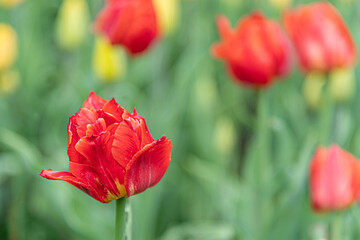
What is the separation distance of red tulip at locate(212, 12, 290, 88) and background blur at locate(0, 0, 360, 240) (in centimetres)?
10

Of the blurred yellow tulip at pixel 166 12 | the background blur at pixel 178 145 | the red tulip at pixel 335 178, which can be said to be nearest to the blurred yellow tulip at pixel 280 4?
the background blur at pixel 178 145

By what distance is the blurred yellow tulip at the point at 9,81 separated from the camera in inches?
67.8

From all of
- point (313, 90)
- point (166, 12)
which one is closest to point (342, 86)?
point (313, 90)

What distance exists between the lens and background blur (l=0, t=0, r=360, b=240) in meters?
1.17

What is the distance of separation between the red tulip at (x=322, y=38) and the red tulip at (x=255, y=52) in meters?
0.04

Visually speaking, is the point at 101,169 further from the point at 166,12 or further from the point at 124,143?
the point at 166,12

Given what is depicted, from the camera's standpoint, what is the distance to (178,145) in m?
1.61

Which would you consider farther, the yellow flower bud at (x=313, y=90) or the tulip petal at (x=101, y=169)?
the yellow flower bud at (x=313, y=90)

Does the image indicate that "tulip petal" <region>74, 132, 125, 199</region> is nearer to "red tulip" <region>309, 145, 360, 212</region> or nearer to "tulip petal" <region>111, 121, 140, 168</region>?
"tulip petal" <region>111, 121, 140, 168</region>

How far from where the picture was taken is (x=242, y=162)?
6.89 feet

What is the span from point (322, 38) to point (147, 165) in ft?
2.23

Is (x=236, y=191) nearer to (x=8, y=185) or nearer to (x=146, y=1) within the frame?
(x=146, y=1)

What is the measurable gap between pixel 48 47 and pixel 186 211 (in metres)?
1.22

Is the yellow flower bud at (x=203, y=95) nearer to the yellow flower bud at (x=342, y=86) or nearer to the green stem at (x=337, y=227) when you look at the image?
the yellow flower bud at (x=342, y=86)
